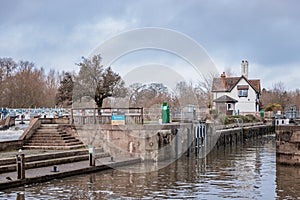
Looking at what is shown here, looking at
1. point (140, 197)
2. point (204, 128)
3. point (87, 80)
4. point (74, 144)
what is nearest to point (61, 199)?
point (140, 197)

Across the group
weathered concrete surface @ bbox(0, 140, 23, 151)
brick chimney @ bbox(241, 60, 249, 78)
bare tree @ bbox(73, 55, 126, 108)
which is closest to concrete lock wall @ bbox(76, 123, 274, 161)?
weathered concrete surface @ bbox(0, 140, 23, 151)

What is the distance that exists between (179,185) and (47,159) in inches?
272

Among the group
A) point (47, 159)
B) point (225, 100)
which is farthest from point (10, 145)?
point (225, 100)

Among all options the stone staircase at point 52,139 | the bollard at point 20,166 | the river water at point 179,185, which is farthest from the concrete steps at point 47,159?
the river water at point 179,185

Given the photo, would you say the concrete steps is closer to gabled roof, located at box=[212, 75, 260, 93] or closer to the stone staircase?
the stone staircase

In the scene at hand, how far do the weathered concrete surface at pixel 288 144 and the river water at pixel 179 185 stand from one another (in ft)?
1.95

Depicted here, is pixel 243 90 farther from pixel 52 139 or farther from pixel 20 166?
pixel 20 166

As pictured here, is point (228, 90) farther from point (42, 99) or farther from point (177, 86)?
point (42, 99)

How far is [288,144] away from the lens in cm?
2430

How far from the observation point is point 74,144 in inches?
1045

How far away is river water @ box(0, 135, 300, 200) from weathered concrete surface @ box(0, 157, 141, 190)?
0.32 meters

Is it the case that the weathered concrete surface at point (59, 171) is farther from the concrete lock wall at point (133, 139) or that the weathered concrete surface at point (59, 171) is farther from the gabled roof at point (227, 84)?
the gabled roof at point (227, 84)

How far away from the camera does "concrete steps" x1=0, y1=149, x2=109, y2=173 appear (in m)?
19.1

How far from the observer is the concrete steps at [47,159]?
19073mm
